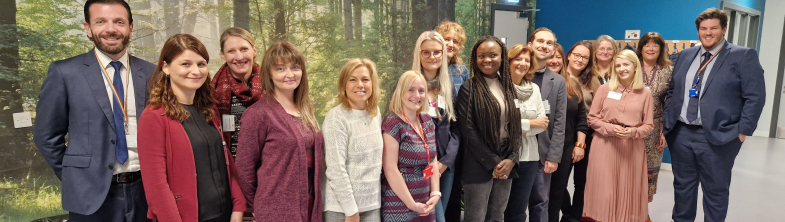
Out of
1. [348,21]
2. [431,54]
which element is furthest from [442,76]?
[348,21]

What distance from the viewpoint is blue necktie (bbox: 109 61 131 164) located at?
6.63 ft

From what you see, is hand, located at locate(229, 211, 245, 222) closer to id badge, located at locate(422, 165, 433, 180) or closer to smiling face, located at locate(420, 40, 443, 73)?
id badge, located at locate(422, 165, 433, 180)

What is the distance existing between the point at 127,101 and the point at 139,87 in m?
0.09

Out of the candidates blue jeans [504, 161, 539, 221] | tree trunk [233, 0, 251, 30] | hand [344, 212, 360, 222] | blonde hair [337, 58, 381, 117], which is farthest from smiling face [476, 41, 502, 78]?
tree trunk [233, 0, 251, 30]

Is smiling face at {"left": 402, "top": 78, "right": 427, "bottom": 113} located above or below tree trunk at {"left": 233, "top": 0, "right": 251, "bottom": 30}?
below

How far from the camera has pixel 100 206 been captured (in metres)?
1.99

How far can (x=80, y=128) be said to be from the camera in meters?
1.98

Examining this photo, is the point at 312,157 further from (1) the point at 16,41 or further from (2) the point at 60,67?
(1) the point at 16,41

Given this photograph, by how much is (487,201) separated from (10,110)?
3.22 meters

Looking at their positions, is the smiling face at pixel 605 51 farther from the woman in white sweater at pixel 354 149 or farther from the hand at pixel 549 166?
the woman in white sweater at pixel 354 149

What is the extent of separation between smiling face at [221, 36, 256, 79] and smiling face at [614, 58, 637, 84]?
2708 mm

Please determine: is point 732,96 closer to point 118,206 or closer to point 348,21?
point 348,21

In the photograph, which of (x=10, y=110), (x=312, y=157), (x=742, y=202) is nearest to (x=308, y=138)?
(x=312, y=157)

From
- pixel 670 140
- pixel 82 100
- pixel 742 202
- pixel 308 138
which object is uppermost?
pixel 82 100
